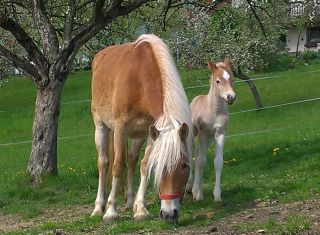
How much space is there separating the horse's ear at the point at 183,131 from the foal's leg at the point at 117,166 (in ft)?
3.84

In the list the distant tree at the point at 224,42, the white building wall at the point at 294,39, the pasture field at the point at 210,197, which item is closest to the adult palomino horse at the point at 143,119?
the pasture field at the point at 210,197

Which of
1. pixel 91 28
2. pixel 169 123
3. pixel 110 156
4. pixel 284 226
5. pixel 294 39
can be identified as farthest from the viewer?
pixel 294 39

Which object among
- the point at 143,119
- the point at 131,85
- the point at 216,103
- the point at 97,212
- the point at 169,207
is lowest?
the point at 97,212

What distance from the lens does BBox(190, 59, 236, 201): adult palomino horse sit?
8375 millimetres

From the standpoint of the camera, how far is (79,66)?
22.6m

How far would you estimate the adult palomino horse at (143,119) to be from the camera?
6.60 m

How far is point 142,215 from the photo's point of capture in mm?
7324

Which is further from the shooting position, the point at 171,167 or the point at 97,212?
the point at 97,212

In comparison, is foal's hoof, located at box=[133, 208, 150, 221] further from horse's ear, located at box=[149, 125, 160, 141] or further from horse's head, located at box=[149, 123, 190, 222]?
horse's ear, located at box=[149, 125, 160, 141]

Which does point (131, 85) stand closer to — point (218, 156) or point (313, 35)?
point (218, 156)

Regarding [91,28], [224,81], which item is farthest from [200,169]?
[91,28]

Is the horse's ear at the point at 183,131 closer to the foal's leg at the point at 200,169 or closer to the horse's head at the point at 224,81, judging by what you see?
the horse's head at the point at 224,81

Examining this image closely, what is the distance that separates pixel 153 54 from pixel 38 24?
3.95m

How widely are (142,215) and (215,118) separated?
1.85 m
